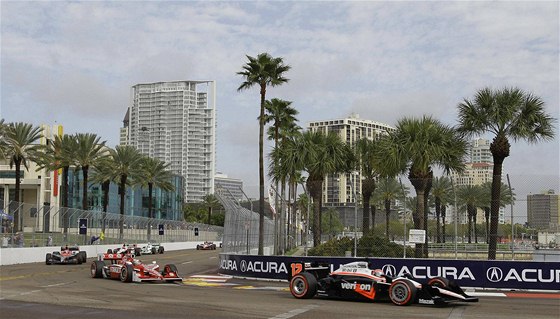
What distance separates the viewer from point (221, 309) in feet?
47.1

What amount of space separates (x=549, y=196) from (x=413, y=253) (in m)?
5.32

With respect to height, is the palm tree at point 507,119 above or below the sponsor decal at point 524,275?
above

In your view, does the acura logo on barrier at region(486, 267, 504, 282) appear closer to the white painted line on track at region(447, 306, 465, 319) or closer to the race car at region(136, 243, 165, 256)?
the white painted line on track at region(447, 306, 465, 319)

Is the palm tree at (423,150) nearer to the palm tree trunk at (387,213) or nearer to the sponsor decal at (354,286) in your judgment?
the palm tree trunk at (387,213)

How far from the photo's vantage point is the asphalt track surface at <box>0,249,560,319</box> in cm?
1350

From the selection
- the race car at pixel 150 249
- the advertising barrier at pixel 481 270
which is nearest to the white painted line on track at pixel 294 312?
the advertising barrier at pixel 481 270

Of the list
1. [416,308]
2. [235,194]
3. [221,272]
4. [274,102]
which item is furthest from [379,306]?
[274,102]

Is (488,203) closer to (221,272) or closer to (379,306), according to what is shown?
(379,306)

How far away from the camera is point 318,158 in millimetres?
37125

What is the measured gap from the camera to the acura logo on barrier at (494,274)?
21.2m

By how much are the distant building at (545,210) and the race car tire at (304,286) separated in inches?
326

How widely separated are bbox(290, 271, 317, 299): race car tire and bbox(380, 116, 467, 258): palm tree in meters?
11.9

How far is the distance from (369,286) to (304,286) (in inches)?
67.8

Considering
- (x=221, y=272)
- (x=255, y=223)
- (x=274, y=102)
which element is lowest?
(x=221, y=272)
